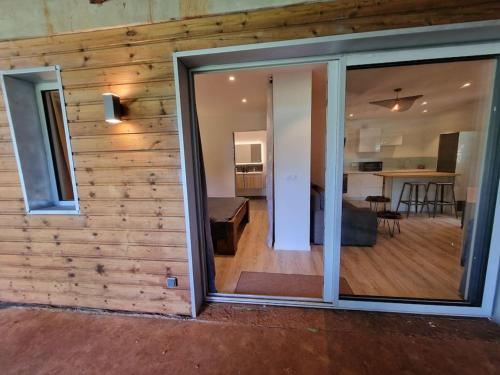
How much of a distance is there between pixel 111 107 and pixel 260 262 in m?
2.50

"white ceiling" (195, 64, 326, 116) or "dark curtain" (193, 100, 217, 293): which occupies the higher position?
"white ceiling" (195, 64, 326, 116)

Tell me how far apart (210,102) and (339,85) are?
13.0 ft

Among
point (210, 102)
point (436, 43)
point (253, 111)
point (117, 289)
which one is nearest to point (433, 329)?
point (436, 43)

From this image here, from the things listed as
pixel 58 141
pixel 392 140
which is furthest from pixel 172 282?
pixel 392 140

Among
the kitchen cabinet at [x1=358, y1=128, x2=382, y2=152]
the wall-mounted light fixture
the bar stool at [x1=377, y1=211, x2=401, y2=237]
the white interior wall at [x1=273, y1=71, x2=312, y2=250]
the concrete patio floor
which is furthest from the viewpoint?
the kitchen cabinet at [x1=358, y1=128, x2=382, y2=152]

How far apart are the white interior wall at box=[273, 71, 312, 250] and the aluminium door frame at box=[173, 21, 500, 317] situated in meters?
1.43

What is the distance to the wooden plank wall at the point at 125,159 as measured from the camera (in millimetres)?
1491

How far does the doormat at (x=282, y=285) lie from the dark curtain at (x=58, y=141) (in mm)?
2151

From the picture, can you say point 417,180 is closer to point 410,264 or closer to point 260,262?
point 410,264

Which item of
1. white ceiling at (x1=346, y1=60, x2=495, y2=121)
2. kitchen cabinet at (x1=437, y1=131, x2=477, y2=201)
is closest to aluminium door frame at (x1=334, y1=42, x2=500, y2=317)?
white ceiling at (x1=346, y1=60, x2=495, y2=121)

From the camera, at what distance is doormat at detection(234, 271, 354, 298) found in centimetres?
223

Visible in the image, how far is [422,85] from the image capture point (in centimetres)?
322

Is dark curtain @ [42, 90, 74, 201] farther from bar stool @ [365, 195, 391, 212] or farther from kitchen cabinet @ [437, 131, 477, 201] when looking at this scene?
kitchen cabinet @ [437, 131, 477, 201]

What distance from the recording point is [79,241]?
1943mm
